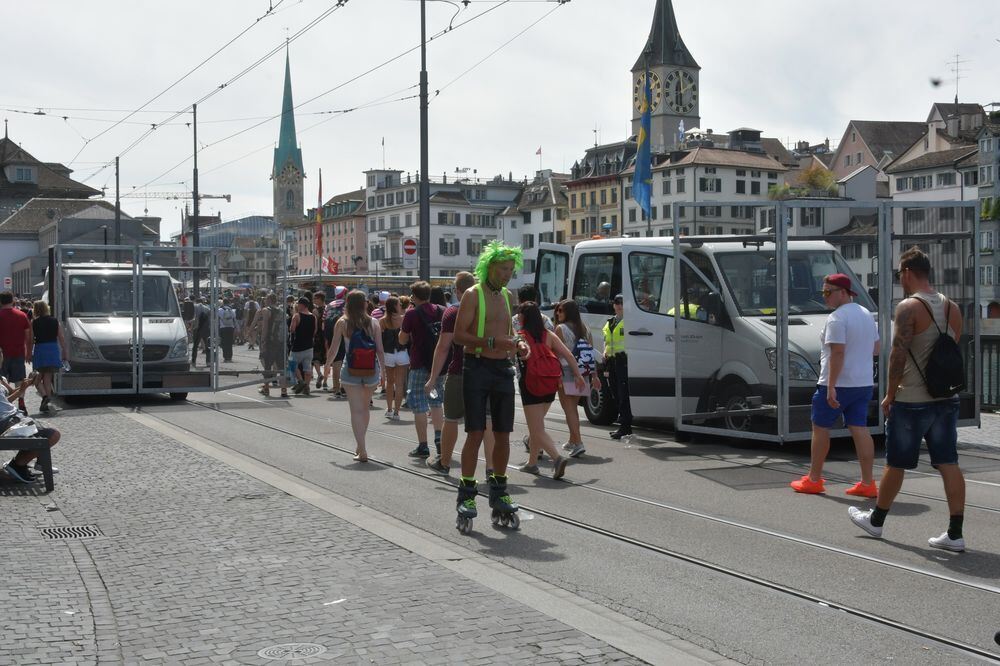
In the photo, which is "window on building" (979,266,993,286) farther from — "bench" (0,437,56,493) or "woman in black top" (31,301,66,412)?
"bench" (0,437,56,493)

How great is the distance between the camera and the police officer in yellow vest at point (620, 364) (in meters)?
14.1

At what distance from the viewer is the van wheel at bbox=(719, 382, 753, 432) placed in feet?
42.8

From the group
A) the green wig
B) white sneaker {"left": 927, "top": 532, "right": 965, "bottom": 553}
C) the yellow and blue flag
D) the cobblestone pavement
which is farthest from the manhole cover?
the yellow and blue flag

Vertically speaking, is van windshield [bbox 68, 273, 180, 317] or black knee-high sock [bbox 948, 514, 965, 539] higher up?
van windshield [bbox 68, 273, 180, 317]

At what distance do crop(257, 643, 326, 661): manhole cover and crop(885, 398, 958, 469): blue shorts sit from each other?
4.09 meters

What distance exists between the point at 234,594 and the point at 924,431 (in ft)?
14.4

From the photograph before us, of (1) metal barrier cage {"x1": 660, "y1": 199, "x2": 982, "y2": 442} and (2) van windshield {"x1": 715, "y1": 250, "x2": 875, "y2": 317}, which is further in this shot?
(2) van windshield {"x1": 715, "y1": 250, "x2": 875, "y2": 317}

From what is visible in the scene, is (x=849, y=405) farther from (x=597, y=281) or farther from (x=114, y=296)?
(x=114, y=296)

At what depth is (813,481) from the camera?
32.9 feet

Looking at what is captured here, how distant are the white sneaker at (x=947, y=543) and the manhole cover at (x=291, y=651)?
4.22m

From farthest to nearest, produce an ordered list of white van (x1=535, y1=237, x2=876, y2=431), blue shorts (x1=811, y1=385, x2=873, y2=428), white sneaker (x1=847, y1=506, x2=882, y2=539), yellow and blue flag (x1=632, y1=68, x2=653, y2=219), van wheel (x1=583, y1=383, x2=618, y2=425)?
yellow and blue flag (x1=632, y1=68, x2=653, y2=219)
van wheel (x1=583, y1=383, x2=618, y2=425)
white van (x1=535, y1=237, x2=876, y2=431)
blue shorts (x1=811, y1=385, x2=873, y2=428)
white sneaker (x1=847, y1=506, x2=882, y2=539)

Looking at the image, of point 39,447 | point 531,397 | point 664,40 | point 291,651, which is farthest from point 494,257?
point 664,40

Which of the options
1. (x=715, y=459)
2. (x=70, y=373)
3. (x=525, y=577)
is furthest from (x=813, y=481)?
(x=70, y=373)

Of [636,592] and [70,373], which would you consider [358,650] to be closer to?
[636,592]
